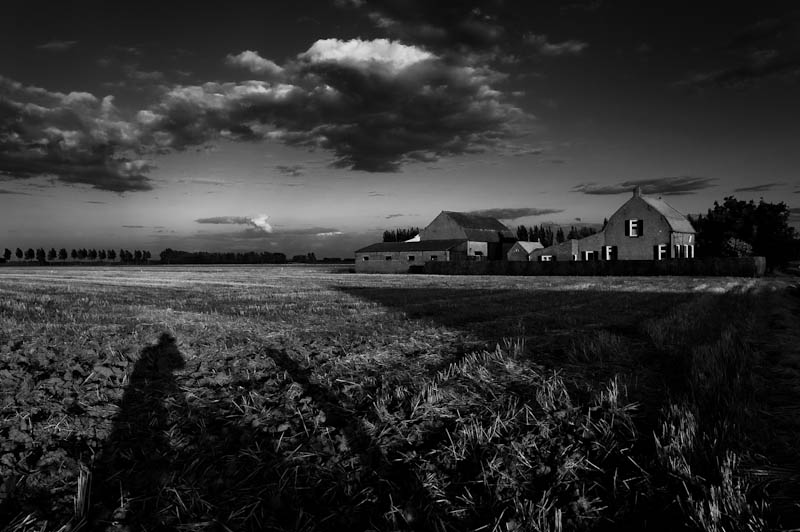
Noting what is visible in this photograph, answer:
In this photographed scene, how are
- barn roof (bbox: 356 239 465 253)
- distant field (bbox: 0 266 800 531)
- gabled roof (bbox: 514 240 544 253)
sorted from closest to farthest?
1. distant field (bbox: 0 266 800 531)
2. barn roof (bbox: 356 239 465 253)
3. gabled roof (bbox: 514 240 544 253)

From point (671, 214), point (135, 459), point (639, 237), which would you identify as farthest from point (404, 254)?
point (135, 459)

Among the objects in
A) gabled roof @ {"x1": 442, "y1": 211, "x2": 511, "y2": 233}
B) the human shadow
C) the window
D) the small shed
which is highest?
gabled roof @ {"x1": 442, "y1": 211, "x2": 511, "y2": 233}

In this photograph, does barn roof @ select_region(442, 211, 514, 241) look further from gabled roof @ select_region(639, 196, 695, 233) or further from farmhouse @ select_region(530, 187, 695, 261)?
gabled roof @ select_region(639, 196, 695, 233)

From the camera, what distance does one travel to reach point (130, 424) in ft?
14.3

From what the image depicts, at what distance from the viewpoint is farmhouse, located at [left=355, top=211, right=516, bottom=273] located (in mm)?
64375

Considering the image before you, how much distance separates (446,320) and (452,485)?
24.0ft

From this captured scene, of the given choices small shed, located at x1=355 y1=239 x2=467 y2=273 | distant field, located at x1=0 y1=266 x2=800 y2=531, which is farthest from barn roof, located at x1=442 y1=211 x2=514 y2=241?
distant field, located at x1=0 y1=266 x2=800 y2=531

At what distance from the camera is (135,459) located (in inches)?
147

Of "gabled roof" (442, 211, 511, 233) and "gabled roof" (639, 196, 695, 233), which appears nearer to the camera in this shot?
"gabled roof" (639, 196, 695, 233)

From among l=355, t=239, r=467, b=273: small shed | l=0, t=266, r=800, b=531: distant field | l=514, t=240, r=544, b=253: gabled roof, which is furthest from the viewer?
l=514, t=240, r=544, b=253: gabled roof

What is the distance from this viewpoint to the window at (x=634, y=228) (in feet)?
173

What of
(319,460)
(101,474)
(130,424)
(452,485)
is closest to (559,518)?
(452,485)

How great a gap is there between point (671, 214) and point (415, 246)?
33338 mm

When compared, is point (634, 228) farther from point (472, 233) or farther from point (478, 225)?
point (478, 225)
